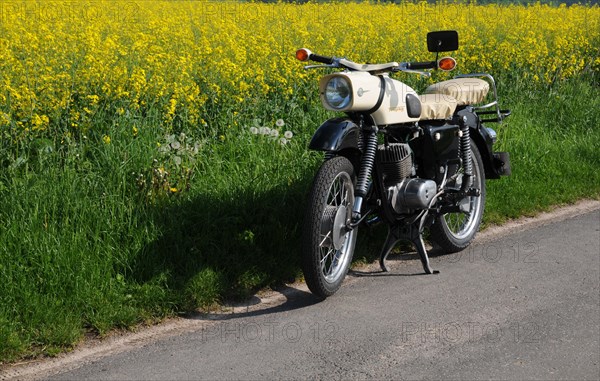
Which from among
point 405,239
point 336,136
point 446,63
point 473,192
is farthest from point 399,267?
point 446,63

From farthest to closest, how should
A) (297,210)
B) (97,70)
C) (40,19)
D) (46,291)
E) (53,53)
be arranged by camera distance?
(40,19) → (53,53) → (97,70) → (297,210) → (46,291)

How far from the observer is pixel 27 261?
215 inches

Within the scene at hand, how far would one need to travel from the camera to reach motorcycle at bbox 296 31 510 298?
578 cm

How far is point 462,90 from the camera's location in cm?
705

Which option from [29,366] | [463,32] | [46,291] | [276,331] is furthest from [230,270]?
[463,32]

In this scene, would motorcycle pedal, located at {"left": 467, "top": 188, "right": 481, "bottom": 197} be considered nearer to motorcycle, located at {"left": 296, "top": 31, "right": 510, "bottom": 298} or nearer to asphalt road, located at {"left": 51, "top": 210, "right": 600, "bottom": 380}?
motorcycle, located at {"left": 296, "top": 31, "right": 510, "bottom": 298}

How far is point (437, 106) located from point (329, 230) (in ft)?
4.56

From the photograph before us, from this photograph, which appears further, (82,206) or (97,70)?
(97,70)

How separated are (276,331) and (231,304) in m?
0.56

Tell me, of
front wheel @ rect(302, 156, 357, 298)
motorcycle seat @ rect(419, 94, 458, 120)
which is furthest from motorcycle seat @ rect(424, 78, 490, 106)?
front wheel @ rect(302, 156, 357, 298)

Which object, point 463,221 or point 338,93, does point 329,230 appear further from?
point 463,221

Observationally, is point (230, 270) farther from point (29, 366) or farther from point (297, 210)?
point (29, 366)

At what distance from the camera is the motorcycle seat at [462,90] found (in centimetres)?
700

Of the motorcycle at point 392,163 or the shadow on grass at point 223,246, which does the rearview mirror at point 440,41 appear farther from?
the shadow on grass at point 223,246
